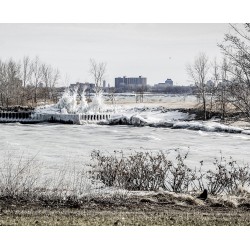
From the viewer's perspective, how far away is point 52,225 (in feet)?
27.0

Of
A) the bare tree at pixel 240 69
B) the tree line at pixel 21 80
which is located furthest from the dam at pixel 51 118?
the bare tree at pixel 240 69

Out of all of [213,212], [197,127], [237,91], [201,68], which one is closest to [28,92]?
[201,68]

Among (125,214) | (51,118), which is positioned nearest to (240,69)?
Answer: (125,214)

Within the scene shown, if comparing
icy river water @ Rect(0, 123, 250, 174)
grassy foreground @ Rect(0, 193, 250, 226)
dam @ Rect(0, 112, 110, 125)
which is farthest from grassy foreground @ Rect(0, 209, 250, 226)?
dam @ Rect(0, 112, 110, 125)

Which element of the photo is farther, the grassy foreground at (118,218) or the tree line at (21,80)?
the tree line at (21,80)

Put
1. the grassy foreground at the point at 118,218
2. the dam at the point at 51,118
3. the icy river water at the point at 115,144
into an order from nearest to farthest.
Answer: the grassy foreground at the point at 118,218
the icy river water at the point at 115,144
the dam at the point at 51,118

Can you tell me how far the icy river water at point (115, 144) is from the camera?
840 inches

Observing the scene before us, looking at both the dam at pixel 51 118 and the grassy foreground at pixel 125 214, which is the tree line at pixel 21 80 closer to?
the dam at pixel 51 118

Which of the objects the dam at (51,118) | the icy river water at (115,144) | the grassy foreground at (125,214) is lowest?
the icy river water at (115,144)

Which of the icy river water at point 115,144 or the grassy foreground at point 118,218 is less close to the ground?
the grassy foreground at point 118,218

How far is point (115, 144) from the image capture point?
2758 cm

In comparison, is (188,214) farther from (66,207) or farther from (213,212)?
(66,207)

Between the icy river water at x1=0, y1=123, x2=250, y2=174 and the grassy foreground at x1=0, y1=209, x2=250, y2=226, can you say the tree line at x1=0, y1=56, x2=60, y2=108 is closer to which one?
the icy river water at x1=0, y1=123, x2=250, y2=174

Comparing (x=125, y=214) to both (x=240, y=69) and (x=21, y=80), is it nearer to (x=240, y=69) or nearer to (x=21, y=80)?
(x=240, y=69)
